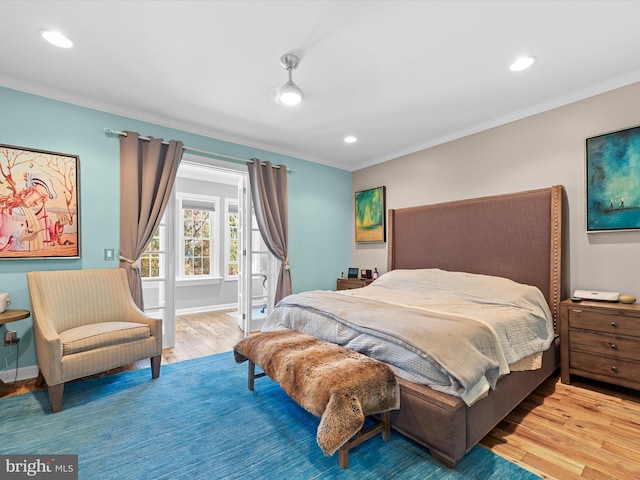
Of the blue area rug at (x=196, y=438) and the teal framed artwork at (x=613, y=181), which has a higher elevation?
the teal framed artwork at (x=613, y=181)

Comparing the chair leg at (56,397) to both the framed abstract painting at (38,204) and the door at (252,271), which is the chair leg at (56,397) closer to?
the framed abstract painting at (38,204)

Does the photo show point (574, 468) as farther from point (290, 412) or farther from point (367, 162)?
point (367, 162)

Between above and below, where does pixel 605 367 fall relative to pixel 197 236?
below

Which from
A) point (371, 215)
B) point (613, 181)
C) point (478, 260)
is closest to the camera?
point (613, 181)

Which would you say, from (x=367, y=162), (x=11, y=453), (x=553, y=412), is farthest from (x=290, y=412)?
(x=367, y=162)

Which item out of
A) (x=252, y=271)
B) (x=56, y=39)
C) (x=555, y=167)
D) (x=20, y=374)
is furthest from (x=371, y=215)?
(x=20, y=374)

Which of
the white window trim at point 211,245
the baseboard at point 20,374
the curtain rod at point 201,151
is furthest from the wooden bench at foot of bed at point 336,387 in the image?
the white window trim at point 211,245

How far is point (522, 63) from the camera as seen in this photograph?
240 centimetres

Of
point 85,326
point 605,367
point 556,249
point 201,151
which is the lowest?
point 605,367

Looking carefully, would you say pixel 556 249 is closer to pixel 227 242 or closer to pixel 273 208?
pixel 273 208

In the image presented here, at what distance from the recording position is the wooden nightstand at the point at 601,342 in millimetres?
2320

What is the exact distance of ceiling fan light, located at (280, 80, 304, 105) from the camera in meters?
2.41

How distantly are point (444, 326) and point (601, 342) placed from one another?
1.63 metres

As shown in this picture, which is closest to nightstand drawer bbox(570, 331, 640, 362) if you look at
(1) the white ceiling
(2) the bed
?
(2) the bed
